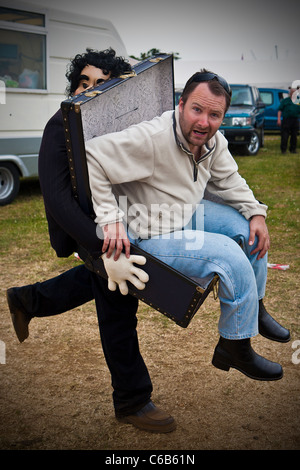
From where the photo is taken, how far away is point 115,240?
220 centimetres

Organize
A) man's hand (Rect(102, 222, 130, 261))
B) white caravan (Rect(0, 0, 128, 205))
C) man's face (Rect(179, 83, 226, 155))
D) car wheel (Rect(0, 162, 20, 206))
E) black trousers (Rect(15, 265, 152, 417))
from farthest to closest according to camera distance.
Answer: car wheel (Rect(0, 162, 20, 206)) < white caravan (Rect(0, 0, 128, 205)) < black trousers (Rect(15, 265, 152, 417)) < man's face (Rect(179, 83, 226, 155)) < man's hand (Rect(102, 222, 130, 261))

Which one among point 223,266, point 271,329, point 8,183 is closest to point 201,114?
point 223,266

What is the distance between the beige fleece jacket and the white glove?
0.18 m

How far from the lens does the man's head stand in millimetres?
2303

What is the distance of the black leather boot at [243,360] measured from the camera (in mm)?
2389

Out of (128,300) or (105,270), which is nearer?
(105,270)

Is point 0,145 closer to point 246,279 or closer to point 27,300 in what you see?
point 27,300

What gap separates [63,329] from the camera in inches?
155

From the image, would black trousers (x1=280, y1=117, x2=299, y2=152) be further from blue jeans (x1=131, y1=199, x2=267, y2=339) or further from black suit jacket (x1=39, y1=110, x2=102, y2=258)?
black suit jacket (x1=39, y1=110, x2=102, y2=258)

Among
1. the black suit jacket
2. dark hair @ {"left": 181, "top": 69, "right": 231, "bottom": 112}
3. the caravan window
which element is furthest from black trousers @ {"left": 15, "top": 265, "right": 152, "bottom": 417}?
the caravan window

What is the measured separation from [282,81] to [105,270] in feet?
133

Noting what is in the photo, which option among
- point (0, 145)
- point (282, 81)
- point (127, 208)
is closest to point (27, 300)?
point (127, 208)

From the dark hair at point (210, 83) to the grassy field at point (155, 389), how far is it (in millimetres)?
1733

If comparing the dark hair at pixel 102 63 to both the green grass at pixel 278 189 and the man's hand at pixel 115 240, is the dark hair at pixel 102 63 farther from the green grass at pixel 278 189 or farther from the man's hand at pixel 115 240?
the green grass at pixel 278 189
